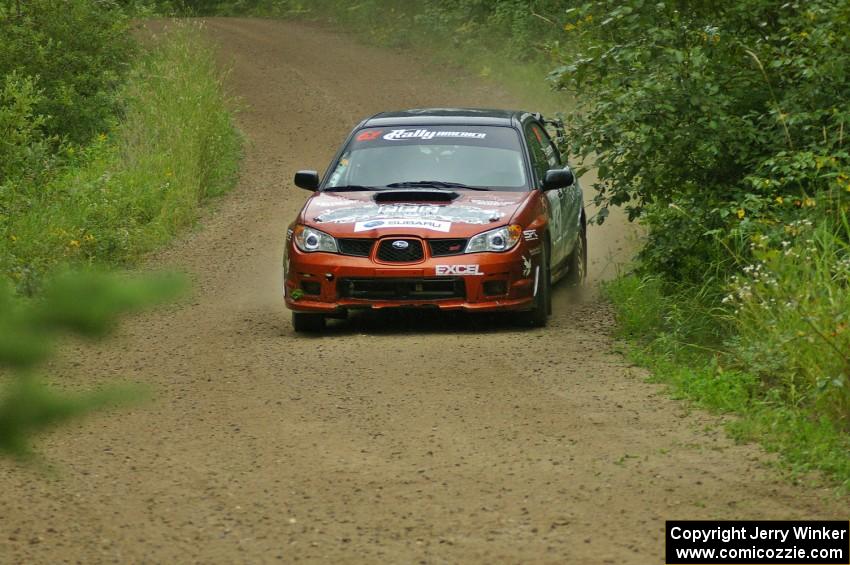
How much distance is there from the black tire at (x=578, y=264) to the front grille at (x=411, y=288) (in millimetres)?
2471

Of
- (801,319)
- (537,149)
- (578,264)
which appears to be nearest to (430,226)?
(537,149)

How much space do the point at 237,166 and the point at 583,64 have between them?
37.7 ft

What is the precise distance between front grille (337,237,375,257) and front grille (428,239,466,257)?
467mm

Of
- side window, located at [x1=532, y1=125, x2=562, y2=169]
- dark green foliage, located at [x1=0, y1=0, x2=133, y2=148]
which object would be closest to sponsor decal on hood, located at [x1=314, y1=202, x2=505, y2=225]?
side window, located at [x1=532, y1=125, x2=562, y2=169]

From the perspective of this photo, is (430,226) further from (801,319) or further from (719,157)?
(801,319)

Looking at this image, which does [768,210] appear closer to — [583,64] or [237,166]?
[583,64]

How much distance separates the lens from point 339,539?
5.32 m

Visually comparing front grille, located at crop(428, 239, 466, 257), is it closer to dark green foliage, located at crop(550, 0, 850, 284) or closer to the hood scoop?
the hood scoop

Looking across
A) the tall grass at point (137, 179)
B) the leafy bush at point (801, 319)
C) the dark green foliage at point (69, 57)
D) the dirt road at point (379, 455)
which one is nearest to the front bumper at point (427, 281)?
the dirt road at point (379, 455)

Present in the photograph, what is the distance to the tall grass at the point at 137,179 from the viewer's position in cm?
1416

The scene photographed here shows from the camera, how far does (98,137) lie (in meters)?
18.6

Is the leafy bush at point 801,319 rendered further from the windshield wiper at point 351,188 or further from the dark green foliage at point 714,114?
the windshield wiper at point 351,188

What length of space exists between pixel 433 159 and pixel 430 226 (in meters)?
1.26

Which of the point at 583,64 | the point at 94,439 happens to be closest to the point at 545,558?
the point at 94,439
